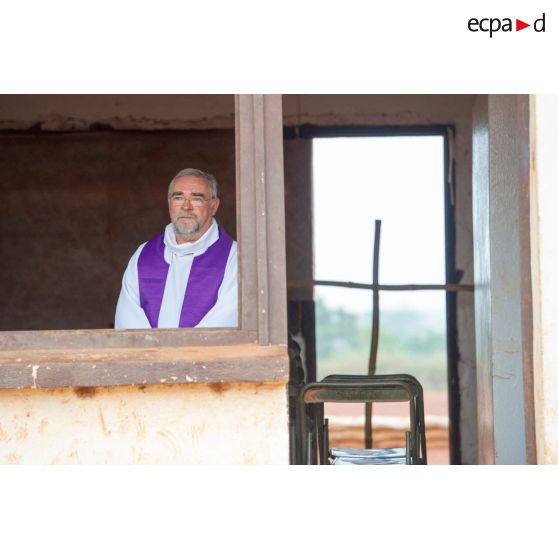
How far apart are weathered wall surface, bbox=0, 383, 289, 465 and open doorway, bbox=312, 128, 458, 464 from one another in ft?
77.3

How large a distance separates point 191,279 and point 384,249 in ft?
104

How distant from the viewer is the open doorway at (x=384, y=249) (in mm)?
31422

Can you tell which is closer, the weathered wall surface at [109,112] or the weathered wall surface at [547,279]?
the weathered wall surface at [547,279]

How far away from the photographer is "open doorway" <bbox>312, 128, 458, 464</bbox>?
31422 millimetres

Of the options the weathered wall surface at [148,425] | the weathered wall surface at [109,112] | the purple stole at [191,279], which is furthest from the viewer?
the weathered wall surface at [109,112]

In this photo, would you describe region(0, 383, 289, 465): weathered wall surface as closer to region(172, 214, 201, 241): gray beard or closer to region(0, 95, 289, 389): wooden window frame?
region(0, 95, 289, 389): wooden window frame

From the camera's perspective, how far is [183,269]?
16.3ft

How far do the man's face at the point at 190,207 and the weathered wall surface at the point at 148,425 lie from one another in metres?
2.00

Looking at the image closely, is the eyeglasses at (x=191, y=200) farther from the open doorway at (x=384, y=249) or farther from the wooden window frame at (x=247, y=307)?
the open doorway at (x=384, y=249)

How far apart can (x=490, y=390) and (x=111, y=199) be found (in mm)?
3635
